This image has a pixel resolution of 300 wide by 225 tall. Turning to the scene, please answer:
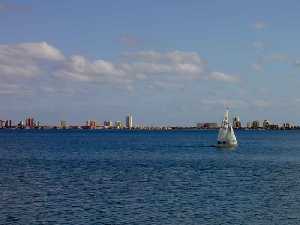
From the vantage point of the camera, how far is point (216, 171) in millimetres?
93625

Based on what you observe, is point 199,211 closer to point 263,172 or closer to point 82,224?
point 82,224

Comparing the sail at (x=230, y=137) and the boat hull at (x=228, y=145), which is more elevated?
the sail at (x=230, y=137)

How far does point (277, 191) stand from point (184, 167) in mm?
35743

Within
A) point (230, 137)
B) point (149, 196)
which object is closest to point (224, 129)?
point (230, 137)

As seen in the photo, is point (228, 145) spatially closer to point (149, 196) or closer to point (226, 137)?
point (226, 137)

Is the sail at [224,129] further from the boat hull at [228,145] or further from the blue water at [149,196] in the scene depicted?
the blue water at [149,196]

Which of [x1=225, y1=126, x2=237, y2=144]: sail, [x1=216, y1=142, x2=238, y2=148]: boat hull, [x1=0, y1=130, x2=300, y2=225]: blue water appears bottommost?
[x1=0, y1=130, x2=300, y2=225]: blue water

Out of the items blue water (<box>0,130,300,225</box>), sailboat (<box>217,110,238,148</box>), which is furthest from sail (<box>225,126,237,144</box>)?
blue water (<box>0,130,300,225</box>)

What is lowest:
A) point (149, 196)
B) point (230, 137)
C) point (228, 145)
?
point (149, 196)

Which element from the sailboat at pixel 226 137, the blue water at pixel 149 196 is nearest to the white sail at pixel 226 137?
the sailboat at pixel 226 137

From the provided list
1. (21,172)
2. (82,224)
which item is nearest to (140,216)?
(82,224)

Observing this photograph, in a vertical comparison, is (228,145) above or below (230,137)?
below

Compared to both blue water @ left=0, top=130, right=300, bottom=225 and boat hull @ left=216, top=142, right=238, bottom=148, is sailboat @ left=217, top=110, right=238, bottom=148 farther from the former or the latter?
blue water @ left=0, top=130, right=300, bottom=225

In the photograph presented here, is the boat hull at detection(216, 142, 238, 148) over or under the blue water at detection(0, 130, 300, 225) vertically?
over
